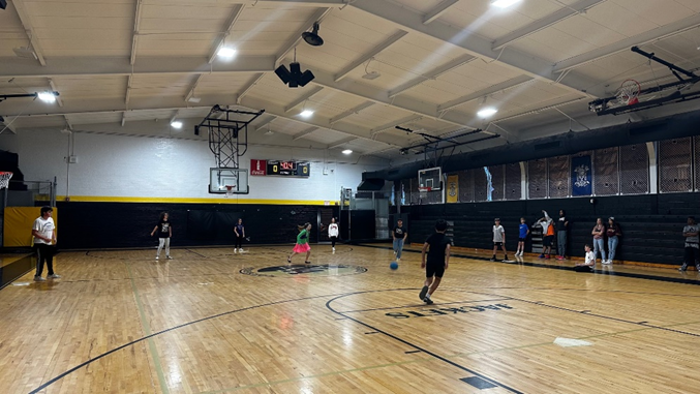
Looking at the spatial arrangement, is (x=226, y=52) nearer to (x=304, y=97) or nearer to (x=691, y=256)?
(x=304, y=97)

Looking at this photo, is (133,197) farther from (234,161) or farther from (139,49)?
(139,49)

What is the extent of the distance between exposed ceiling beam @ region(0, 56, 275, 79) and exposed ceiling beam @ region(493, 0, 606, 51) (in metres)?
6.38


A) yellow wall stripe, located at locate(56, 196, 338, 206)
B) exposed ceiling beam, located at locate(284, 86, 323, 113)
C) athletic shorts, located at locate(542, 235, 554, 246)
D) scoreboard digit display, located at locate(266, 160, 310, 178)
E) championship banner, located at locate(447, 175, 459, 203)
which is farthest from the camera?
scoreboard digit display, located at locate(266, 160, 310, 178)

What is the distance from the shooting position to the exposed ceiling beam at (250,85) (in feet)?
49.2

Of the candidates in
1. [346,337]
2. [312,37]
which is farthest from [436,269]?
[312,37]

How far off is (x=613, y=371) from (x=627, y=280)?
7.63m

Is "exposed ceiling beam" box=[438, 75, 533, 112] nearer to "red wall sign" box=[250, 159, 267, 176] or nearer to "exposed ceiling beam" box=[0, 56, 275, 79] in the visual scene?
"exposed ceiling beam" box=[0, 56, 275, 79]

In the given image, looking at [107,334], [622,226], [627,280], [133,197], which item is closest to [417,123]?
[622,226]

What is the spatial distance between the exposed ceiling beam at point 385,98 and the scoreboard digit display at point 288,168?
932cm

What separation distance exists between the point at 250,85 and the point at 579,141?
11.0 meters

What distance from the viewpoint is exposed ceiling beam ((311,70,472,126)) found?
1409 cm

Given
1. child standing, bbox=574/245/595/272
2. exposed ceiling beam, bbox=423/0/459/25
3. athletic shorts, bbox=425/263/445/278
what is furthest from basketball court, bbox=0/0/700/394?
athletic shorts, bbox=425/263/445/278

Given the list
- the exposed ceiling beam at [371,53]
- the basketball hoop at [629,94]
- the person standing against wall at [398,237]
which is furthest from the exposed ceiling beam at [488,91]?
the person standing against wall at [398,237]

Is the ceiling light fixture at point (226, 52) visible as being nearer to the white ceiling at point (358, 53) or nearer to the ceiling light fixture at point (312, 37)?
the white ceiling at point (358, 53)
